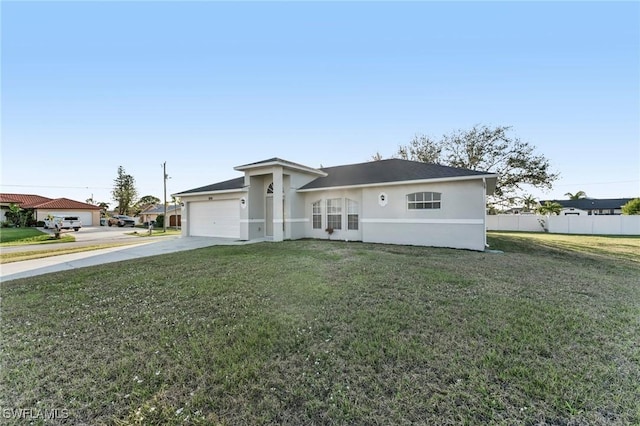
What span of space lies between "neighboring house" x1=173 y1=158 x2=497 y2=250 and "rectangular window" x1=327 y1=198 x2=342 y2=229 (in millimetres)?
53

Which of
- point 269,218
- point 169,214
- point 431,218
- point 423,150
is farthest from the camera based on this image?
point 169,214

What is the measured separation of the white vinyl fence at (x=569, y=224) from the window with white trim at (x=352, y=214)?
66.2 feet

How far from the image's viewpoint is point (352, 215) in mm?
13938

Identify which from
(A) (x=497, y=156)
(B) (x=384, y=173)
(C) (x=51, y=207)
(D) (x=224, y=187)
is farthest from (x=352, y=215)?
(C) (x=51, y=207)

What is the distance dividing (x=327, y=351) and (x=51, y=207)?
41.7 metres

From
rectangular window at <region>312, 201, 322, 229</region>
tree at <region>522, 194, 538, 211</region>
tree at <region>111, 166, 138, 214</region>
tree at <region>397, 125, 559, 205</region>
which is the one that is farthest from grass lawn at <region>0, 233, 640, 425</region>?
tree at <region>111, 166, 138, 214</region>

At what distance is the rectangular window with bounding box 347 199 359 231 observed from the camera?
13828 mm

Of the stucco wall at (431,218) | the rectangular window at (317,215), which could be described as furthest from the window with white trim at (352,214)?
the rectangular window at (317,215)

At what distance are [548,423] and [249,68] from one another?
1395 cm

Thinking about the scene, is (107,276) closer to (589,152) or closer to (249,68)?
(249,68)

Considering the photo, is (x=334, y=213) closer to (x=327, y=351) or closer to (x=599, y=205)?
(x=327, y=351)

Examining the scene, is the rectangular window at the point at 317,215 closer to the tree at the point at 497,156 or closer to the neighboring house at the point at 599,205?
the tree at the point at 497,156

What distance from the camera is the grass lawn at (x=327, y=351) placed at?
2336 mm

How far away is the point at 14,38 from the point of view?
743 cm
